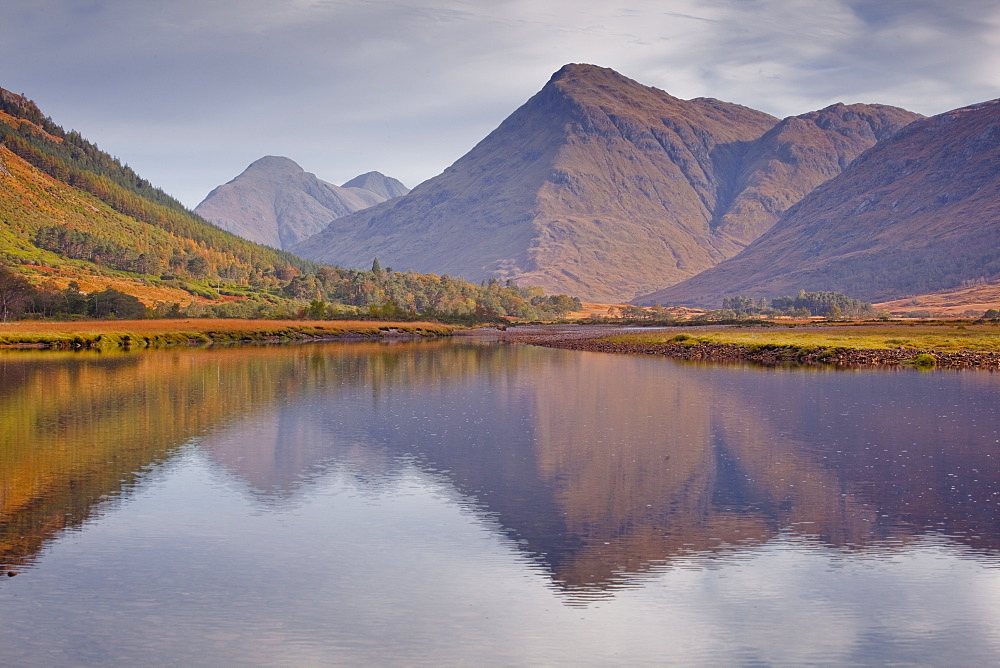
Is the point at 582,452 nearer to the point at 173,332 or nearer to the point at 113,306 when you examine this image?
the point at 173,332

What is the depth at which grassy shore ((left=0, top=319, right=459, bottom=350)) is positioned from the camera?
316 ft

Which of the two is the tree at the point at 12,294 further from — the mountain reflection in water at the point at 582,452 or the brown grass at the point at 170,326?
the mountain reflection in water at the point at 582,452

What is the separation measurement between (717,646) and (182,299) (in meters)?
199

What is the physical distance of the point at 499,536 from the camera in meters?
19.0

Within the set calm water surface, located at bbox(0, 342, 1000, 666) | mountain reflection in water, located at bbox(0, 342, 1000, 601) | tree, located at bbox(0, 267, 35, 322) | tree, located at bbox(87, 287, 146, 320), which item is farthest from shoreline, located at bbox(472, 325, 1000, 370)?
tree, located at bbox(0, 267, 35, 322)

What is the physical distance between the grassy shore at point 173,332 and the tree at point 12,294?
31.4 ft

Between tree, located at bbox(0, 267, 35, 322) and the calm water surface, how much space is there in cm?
9950

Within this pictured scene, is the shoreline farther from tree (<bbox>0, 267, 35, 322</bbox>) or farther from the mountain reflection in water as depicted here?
tree (<bbox>0, 267, 35, 322</bbox>)

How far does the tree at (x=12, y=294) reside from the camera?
124875 millimetres

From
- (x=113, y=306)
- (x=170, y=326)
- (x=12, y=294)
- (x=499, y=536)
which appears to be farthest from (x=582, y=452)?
(x=113, y=306)

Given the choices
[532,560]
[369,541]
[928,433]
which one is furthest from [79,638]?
[928,433]

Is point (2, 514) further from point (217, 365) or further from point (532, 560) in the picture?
point (217, 365)

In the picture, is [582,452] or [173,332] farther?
[173,332]

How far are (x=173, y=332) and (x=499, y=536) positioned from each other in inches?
4154
